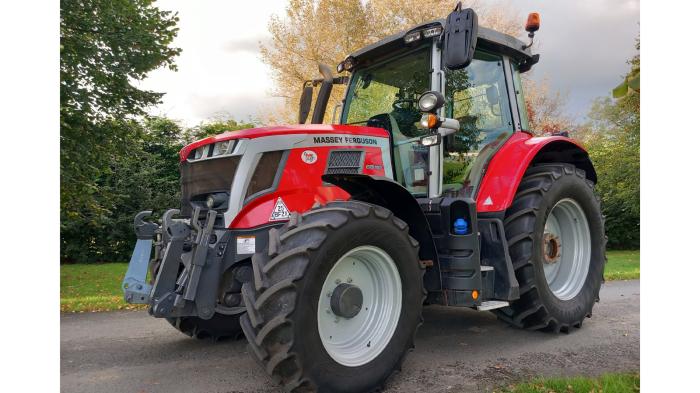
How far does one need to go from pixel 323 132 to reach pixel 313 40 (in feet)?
46.2

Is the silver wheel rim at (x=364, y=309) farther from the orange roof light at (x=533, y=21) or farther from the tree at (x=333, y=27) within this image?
the tree at (x=333, y=27)

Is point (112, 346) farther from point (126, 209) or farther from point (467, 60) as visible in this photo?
point (126, 209)

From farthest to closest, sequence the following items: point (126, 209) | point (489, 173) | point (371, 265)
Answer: point (126, 209), point (489, 173), point (371, 265)

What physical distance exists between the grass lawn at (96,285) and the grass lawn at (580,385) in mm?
4831

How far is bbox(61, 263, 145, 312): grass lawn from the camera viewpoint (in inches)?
257

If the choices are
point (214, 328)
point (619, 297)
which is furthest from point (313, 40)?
point (214, 328)

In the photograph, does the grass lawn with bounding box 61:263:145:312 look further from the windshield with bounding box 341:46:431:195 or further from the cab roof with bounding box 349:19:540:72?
the cab roof with bounding box 349:19:540:72

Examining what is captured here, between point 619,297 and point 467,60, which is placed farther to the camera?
point 619,297

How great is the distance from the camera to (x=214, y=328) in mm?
4465

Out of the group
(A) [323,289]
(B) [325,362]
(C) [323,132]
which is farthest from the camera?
(C) [323,132]

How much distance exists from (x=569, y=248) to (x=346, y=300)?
2.85 meters

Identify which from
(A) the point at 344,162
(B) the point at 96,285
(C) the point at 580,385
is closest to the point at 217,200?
(A) the point at 344,162

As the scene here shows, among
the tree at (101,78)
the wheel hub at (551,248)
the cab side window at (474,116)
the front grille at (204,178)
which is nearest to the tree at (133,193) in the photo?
the tree at (101,78)

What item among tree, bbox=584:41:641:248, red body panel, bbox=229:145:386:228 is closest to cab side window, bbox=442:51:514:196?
red body panel, bbox=229:145:386:228
